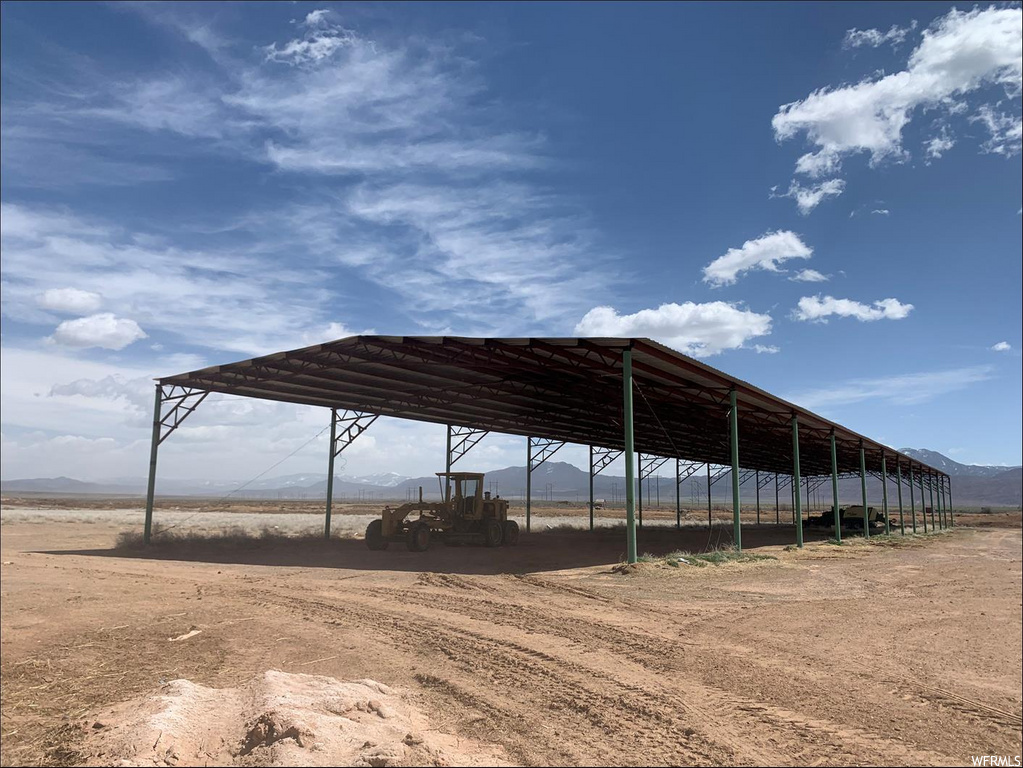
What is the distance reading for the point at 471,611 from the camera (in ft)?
36.1

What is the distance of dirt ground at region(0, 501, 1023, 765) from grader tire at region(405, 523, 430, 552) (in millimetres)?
4651

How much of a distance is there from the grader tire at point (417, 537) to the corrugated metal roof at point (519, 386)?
5.51 metres

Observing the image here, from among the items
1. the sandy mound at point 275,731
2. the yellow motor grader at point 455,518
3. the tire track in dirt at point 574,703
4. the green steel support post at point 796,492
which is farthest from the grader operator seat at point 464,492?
the sandy mound at point 275,731

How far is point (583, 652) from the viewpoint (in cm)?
801

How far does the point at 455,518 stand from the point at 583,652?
657 inches

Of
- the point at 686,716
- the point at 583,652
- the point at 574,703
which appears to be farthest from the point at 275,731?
the point at 583,652

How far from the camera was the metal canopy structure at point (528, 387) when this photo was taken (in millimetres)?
18812

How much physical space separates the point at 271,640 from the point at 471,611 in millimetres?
3266

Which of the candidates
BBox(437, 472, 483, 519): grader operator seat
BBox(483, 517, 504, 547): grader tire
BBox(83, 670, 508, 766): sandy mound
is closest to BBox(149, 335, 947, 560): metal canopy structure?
BBox(437, 472, 483, 519): grader operator seat

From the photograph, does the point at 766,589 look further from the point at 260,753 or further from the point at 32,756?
the point at 32,756

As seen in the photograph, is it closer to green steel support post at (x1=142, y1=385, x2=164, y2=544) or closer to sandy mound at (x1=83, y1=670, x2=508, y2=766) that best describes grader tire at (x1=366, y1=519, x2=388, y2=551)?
green steel support post at (x1=142, y1=385, x2=164, y2=544)

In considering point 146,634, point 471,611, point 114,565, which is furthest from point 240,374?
point 471,611

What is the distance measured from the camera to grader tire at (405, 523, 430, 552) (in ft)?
72.9

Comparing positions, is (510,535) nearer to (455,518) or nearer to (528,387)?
(455,518)
